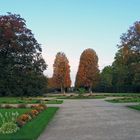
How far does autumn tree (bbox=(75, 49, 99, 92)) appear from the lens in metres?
101

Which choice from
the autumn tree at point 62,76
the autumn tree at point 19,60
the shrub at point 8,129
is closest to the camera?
the shrub at point 8,129

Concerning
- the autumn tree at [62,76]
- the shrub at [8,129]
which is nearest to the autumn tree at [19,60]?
the autumn tree at [62,76]

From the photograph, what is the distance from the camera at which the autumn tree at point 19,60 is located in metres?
71.7

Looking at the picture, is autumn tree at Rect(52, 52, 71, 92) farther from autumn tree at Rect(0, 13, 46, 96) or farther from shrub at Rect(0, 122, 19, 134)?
shrub at Rect(0, 122, 19, 134)

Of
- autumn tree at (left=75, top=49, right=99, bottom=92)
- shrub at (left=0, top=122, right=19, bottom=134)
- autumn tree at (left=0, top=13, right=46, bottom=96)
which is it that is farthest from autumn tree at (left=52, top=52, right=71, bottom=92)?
shrub at (left=0, top=122, right=19, bottom=134)

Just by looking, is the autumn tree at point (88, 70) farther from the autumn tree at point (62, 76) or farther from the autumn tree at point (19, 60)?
the autumn tree at point (19, 60)

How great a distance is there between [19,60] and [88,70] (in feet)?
100

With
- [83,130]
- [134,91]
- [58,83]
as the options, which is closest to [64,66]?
[58,83]

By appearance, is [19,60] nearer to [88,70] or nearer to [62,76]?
[62,76]

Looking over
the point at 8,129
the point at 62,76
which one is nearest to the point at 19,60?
the point at 62,76

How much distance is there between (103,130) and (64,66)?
82.9 m

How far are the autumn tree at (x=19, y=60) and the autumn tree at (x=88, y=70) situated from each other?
26970mm

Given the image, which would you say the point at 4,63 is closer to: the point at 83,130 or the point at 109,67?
the point at 109,67

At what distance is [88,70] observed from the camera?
10175 cm
